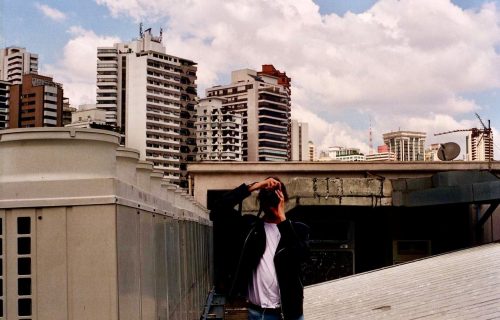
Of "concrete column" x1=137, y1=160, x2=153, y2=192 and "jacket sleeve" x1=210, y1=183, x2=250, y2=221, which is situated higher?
"concrete column" x1=137, y1=160, x2=153, y2=192

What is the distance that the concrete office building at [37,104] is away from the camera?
99500mm

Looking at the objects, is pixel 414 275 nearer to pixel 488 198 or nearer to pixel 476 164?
pixel 488 198

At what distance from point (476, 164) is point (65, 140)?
78.3 ft

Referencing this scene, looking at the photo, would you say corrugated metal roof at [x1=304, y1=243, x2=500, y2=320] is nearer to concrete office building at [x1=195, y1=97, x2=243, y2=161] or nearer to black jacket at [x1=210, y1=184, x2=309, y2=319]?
black jacket at [x1=210, y1=184, x2=309, y2=319]

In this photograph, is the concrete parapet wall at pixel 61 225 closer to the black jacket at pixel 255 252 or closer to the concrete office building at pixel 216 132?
the black jacket at pixel 255 252

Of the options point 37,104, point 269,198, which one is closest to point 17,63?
point 37,104

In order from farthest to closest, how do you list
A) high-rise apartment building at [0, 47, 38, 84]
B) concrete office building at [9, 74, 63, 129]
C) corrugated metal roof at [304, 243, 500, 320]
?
1. high-rise apartment building at [0, 47, 38, 84]
2. concrete office building at [9, 74, 63, 129]
3. corrugated metal roof at [304, 243, 500, 320]

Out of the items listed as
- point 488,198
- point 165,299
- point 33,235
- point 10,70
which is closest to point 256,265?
point 165,299

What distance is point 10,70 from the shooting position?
156 metres

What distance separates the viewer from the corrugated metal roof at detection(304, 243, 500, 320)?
26.9ft

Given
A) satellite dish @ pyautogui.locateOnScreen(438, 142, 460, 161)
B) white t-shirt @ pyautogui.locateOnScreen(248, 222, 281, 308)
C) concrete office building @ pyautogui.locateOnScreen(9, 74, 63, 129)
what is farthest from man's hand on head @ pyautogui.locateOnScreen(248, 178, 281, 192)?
concrete office building @ pyautogui.locateOnScreen(9, 74, 63, 129)

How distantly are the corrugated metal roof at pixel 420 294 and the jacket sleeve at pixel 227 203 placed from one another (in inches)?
139

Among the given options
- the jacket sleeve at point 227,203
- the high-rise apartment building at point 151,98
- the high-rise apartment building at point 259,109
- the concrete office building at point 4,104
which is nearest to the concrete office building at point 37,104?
the concrete office building at point 4,104

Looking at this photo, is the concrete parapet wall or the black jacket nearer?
the concrete parapet wall
